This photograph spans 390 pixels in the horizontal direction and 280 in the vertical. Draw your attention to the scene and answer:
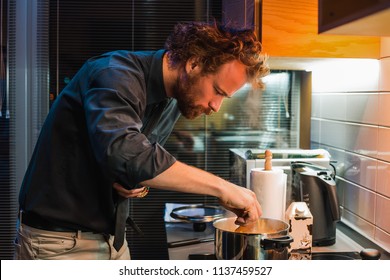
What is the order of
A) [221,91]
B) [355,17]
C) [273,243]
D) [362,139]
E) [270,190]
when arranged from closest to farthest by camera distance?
[355,17] < [273,243] < [221,91] < [270,190] < [362,139]

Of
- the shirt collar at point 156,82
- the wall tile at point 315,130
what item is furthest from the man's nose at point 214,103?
the wall tile at point 315,130

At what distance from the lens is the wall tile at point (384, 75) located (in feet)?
5.36

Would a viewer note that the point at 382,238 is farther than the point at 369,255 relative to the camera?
Yes

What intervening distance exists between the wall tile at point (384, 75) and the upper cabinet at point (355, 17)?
57 centimetres

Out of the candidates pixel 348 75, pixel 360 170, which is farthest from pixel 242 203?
pixel 348 75

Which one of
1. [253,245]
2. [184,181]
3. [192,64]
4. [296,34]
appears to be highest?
[296,34]

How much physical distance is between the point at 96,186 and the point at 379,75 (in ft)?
3.03

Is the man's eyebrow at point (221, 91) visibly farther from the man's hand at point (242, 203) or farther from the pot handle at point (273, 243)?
the pot handle at point (273, 243)

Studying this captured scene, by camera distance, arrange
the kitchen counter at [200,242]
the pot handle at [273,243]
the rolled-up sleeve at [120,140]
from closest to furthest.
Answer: the rolled-up sleeve at [120,140] → the pot handle at [273,243] → the kitchen counter at [200,242]

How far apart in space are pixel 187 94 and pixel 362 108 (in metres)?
0.69

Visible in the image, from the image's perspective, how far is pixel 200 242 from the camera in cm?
164

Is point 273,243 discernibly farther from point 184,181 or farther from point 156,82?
point 156,82

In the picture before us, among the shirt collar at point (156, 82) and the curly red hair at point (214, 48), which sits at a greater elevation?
the curly red hair at point (214, 48)

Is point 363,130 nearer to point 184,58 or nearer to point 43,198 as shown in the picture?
point 184,58
